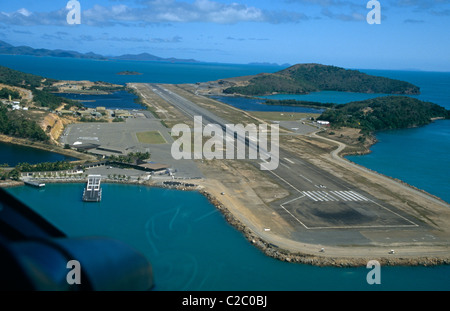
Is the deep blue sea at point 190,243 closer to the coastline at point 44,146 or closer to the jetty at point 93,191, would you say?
the jetty at point 93,191

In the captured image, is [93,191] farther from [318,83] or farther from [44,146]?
[318,83]

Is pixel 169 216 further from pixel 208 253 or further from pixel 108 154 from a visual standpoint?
pixel 108 154

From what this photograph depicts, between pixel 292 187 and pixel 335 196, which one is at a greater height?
pixel 292 187

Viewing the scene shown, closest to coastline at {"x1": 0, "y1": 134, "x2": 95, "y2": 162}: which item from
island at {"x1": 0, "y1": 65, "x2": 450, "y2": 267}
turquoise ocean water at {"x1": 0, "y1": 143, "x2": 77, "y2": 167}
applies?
island at {"x1": 0, "y1": 65, "x2": 450, "y2": 267}

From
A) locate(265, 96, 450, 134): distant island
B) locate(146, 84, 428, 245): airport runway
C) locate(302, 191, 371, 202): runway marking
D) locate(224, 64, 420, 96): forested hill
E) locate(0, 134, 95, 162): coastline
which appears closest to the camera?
locate(146, 84, 428, 245): airport runway

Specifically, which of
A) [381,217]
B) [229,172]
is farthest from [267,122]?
[381,217]

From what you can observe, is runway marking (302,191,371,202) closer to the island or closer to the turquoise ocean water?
the island

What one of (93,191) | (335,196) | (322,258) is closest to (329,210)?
(335,196)
